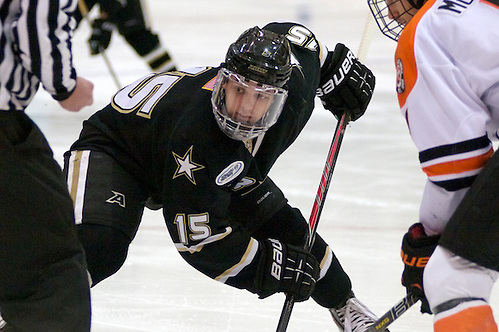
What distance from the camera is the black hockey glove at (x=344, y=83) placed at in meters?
2.59

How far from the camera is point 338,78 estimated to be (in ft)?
8.48

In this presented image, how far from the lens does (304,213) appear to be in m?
3.31

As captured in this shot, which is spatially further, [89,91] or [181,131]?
[181,131]

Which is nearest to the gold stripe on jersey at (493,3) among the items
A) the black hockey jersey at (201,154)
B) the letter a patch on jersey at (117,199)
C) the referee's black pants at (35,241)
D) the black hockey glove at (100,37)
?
the black hockey jersey at (201,154)

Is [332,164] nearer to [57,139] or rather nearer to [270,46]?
[270,46]

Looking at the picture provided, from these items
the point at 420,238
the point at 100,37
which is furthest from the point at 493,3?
the point at 100,37

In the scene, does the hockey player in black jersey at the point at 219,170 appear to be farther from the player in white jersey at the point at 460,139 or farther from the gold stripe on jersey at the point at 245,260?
the player in white jersey at the point at 460,139

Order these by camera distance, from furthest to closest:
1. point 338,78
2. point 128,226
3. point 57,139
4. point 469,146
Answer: point 57,139
point 338,78
point 128,226
point 469,146

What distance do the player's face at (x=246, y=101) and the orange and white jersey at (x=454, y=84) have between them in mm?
436

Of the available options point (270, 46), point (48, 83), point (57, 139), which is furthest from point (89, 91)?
point (57, 139)

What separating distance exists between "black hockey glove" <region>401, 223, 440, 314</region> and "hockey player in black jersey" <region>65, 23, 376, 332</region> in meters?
0.41

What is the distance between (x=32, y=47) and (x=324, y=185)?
4.19 feet

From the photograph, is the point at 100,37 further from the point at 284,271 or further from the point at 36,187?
the point at 36,187

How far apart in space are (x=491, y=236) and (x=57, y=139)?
2.78 metres
